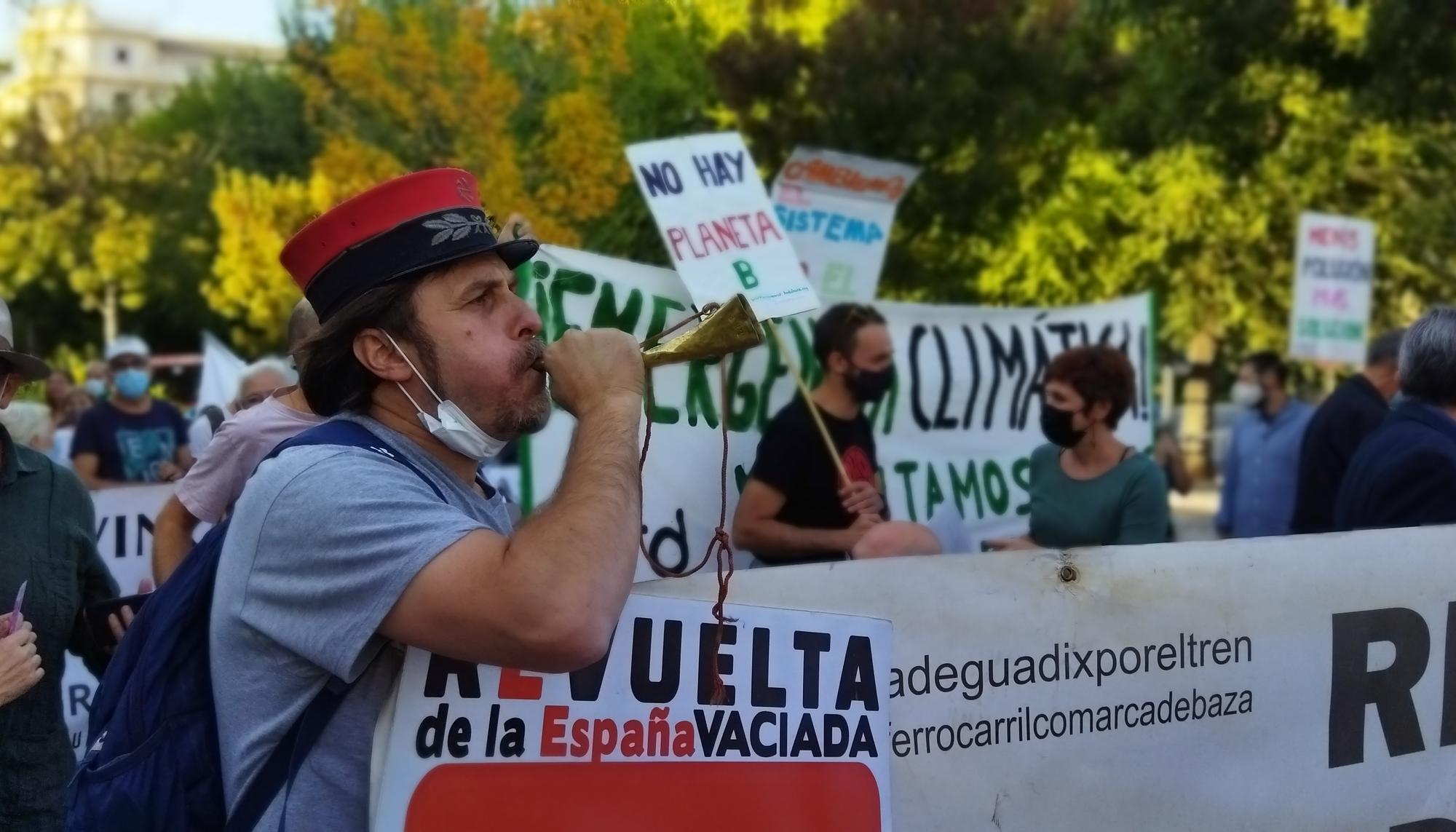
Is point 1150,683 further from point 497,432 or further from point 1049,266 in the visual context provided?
point 1049,266

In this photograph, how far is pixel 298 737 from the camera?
2148 millimetres

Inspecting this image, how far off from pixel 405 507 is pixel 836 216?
6.67 metres

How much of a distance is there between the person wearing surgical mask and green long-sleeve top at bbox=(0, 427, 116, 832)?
691 centimetres

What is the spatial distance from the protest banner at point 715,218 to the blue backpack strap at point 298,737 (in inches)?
133

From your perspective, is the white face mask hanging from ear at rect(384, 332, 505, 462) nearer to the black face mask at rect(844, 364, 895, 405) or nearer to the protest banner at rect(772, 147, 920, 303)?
the black face mask at rect(844, 364, 895, 405)

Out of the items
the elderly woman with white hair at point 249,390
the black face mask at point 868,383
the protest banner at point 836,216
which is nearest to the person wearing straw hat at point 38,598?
the elderly woman with white hair at point 249,390

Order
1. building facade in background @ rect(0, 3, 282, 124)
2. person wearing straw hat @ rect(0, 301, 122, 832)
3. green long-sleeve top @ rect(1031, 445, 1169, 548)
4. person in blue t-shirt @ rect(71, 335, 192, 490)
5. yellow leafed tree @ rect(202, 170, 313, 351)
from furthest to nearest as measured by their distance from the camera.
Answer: building facade in background @ rect(0, 3, 282, 124) < yellow leafed tree @ rect(202, 170, 313, 351) < person in blue t-shirt @ rect(71, 335, 192, 490) < green long-sleeve top @ rect(1031, 445, 1169, 548) < person wearing straw hat @ rect(0, 301, 122, 832)

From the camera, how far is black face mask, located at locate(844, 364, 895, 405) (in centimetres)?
574

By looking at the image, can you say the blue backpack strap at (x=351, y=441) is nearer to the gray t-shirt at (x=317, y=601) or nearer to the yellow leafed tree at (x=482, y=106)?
the gray t-shirt at (x=317, y=601)

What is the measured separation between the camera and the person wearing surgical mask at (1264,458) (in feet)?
30.5

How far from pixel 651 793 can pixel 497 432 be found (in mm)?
613

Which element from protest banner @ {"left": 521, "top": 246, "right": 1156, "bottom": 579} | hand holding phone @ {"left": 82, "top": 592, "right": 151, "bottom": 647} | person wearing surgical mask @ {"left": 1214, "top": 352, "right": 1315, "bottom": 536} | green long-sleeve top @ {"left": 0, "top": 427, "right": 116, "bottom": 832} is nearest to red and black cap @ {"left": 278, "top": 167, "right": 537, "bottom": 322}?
hand holding phone @ {"left": 82, "top": 592, "right": 151, "bottom": 647}

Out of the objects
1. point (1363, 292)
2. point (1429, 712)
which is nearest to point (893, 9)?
point (1363, 292)

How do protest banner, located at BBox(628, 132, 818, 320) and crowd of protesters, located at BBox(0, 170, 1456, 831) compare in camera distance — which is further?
protest banner, located at BBox(628, 132, 818, 320)
